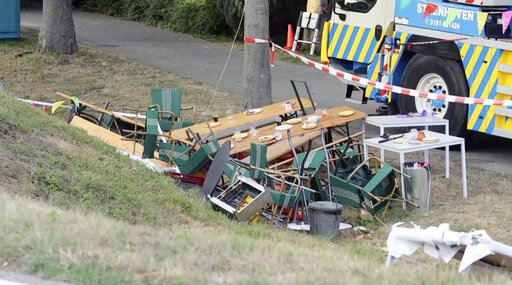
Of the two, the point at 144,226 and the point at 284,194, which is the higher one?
the point at 144,226

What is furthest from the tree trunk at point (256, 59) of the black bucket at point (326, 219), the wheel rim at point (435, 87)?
the black bucket at point (326, 219)

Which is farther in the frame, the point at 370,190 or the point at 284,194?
the point at 370,190

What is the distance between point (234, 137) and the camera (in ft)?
31.3

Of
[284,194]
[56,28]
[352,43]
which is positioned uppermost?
[352,43]

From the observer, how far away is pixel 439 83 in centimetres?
1145

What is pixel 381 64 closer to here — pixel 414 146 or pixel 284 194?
pixel 414 146

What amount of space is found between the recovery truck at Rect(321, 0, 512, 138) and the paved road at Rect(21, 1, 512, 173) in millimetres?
600

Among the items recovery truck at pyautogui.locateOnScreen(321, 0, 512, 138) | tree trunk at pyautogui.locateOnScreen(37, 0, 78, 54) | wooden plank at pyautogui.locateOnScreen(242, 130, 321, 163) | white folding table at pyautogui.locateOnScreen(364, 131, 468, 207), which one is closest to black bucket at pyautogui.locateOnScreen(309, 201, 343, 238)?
white folding table at pyautogui.locateOnScreen(364, 131, 468, 207)

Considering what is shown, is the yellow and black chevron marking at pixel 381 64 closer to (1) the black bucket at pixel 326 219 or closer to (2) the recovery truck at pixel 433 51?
(2) the recovery truck at pixel 433 51

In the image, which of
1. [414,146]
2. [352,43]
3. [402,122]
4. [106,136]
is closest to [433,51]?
[352,43]

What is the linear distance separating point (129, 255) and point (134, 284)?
0.33m

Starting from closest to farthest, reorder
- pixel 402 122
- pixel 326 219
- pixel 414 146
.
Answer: pixel 326 219, pixel 414 146, pixel 402 122

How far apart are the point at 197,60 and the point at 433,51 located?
772cm

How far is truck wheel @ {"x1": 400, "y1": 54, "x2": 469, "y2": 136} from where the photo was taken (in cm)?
1103
